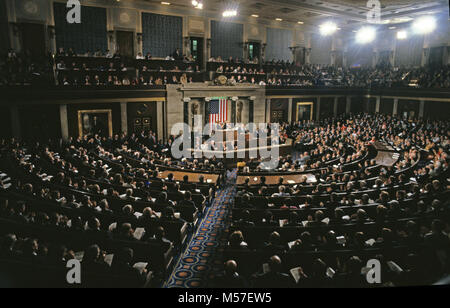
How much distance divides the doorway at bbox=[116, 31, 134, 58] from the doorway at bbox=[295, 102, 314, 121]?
16210mm

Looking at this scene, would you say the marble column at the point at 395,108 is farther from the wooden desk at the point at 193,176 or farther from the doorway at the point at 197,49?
the wooden desk at the point at 193,176

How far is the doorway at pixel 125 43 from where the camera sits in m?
24.0

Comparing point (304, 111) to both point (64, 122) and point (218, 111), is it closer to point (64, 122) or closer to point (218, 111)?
point (218, 111)

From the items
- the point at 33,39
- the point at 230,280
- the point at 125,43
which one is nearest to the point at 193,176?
the point at 230,280

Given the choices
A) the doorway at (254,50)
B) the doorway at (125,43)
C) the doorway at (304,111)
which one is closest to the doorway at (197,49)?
the doorway at (254,50)

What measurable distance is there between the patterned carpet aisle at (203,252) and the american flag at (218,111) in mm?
14613

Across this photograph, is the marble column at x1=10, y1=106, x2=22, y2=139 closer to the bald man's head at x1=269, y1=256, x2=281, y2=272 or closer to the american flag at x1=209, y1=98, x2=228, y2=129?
the american flag at x1=209, y1=98, x2=228, y2=129

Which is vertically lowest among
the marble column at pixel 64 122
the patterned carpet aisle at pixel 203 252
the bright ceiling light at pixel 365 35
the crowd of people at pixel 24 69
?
the patterned carpet aisle at pixel 203 252

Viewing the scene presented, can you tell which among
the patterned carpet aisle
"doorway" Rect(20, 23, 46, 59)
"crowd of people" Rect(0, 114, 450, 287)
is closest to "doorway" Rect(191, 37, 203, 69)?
"doorway" Rect(20, 23, 46, 59)

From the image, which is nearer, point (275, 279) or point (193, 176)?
point (275, 279)

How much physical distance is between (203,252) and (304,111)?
2524cm

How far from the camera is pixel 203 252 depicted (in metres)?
8.20

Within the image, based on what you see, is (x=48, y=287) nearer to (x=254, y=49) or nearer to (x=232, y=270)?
(x=232, y=270)

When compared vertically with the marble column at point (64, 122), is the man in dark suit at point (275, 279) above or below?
below
